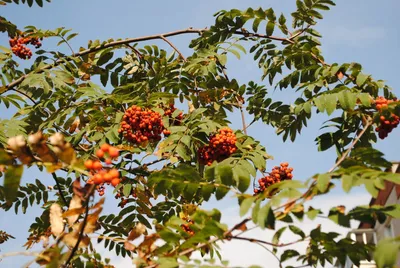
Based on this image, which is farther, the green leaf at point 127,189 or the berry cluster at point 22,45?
the berry cluster at point 22,45

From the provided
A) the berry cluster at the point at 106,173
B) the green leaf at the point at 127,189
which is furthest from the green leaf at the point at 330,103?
the berry cluster at the point at 106,173

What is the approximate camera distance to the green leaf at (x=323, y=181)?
5.89ft

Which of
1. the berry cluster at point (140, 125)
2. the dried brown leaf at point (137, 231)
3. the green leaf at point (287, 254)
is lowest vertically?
the green leaf at point (287, 254)

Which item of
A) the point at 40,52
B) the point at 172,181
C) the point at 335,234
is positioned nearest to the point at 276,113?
the point at 40,52

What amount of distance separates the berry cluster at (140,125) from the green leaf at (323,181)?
7.42 ft

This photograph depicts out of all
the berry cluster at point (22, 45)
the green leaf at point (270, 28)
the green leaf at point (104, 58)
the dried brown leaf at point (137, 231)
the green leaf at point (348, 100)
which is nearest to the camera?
the dried brown leaf at point (137, 231)

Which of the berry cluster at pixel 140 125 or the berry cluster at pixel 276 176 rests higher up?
the berry cluster at pixel 140 125

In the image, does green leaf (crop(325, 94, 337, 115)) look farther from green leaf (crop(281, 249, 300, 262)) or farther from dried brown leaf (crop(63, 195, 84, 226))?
dried brown leaf (crop(63, 195, 84, 226))

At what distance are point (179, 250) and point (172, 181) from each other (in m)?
0.49

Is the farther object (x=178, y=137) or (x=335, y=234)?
(x=178, y=137)

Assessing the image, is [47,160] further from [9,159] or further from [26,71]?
[26,71]

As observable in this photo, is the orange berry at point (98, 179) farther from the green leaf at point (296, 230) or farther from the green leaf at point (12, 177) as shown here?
the green leaf at point (296, 230)

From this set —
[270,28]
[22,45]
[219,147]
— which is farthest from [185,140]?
[22,45]

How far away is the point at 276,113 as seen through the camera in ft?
17.3
